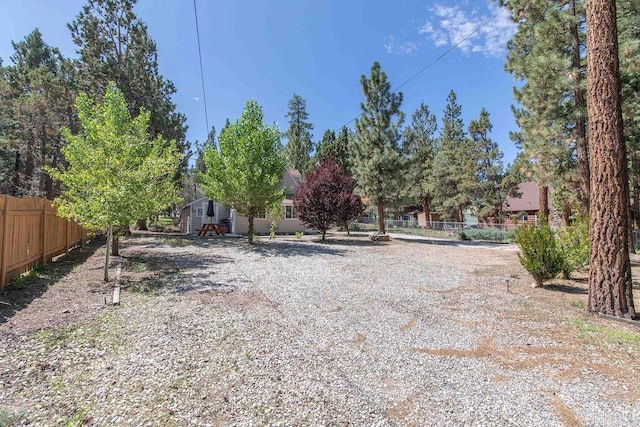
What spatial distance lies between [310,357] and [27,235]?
7.25 metres

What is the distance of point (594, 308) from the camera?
4.95 m

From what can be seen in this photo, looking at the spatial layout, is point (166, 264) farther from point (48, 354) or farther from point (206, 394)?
point (206, 394)

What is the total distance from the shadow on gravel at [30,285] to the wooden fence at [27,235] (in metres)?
0.17

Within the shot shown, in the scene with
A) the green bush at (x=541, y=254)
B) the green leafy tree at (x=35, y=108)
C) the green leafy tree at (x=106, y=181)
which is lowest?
the green bush at (x=541, y=254)

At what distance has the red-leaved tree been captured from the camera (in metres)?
16.5

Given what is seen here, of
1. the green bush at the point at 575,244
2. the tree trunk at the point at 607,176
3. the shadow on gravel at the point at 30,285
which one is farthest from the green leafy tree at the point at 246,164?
the tree trunk at the point at 607,176

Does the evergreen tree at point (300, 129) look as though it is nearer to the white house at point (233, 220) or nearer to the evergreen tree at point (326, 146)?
the evergreen tree at point (326, 146)

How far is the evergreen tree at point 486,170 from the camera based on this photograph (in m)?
26.1

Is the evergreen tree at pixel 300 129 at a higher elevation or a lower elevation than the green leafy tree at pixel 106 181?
higher

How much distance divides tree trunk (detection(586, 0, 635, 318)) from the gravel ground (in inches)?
21.3

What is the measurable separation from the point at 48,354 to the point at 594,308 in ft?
25.5

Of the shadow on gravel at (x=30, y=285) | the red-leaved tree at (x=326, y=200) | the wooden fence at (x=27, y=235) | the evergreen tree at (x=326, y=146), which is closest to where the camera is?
the shadow on gravel at (x=30, y=285)

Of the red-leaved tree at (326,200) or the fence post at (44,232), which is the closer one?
the fence post at (44,232)

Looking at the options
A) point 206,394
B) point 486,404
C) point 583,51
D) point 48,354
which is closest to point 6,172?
point 48,354
